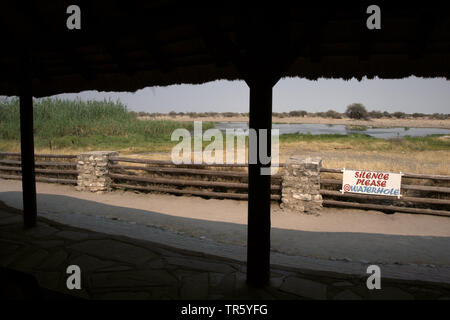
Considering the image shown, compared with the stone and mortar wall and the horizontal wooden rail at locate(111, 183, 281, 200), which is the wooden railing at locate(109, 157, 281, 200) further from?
the stone and mortar wall

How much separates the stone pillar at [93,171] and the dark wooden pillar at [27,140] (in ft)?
19.9

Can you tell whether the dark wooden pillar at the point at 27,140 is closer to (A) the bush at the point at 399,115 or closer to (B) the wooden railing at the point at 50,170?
(B) the wooden railing at the point at 50,170

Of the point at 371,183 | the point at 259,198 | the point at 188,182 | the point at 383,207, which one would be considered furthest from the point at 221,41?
the point at 188,182

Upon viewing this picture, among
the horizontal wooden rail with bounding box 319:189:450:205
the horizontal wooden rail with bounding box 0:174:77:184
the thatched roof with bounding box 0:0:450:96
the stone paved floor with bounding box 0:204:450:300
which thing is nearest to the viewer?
the thatched roof with bounding box 0:0:450:96

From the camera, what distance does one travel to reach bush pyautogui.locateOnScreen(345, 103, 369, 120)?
88438 mm

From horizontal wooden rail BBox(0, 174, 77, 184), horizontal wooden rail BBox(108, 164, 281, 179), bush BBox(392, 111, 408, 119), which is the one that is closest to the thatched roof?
horizontal wooden rail BBox(108, 164, 281, 179)

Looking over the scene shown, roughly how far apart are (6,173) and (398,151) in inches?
1077

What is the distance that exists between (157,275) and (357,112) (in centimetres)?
9467

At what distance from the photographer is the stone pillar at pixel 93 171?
10.7 metres

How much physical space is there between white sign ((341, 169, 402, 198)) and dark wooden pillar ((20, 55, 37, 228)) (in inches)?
301

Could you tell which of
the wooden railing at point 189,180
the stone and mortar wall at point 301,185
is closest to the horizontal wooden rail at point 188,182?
the wooden railing at point 189,180

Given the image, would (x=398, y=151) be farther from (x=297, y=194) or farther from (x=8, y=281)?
(x=8, y=281)

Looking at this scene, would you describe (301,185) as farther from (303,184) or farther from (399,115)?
(399,115)

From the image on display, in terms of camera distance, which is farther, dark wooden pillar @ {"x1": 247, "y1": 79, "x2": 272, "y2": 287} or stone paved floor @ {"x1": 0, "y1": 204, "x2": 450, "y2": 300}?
stone paved floor @ {"x1": 0, "y1": 204, "x2": 450, "y2": 300}
